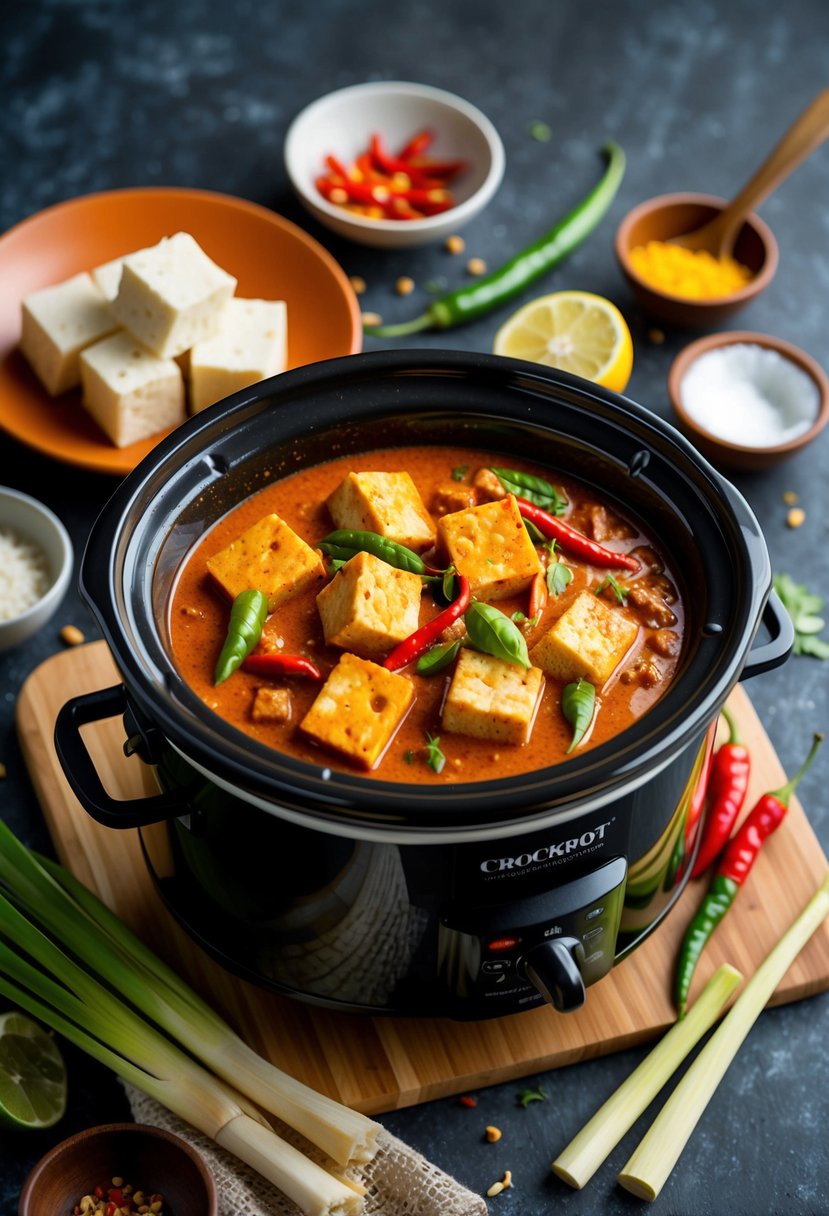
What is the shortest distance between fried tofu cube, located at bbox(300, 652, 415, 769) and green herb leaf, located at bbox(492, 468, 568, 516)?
2.16 ft

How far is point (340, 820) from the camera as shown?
2568 millimetres

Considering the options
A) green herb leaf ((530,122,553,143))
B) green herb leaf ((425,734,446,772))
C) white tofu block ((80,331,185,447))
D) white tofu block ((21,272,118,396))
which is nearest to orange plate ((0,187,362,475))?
white tofu block ((21,272,118,396))

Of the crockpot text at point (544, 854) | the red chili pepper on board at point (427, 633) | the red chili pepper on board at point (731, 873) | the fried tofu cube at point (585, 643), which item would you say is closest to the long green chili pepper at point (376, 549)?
the red chili pepper on board at point (427, 633)

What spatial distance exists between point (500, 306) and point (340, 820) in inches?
111

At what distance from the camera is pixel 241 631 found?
2.97 meters

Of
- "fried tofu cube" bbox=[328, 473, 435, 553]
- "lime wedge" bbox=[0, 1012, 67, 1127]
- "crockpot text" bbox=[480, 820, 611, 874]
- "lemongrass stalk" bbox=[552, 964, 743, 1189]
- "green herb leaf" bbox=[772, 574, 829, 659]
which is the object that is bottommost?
"lime wedge" bbox=[0, 1012, 67, 1127]

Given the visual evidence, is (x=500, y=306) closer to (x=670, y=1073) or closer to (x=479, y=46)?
(x=479, y=46)

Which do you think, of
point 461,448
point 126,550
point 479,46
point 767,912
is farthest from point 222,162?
point 767,912

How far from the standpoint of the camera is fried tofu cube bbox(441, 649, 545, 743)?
9.23ft

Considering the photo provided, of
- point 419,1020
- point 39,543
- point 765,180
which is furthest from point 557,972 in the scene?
point 765,180

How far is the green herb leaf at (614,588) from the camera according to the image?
10.2 feet

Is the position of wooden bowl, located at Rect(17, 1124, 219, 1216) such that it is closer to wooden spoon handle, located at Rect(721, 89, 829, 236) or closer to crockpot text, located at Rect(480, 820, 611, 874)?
crockpot text, located at Rect(480, 820, 611, 874)

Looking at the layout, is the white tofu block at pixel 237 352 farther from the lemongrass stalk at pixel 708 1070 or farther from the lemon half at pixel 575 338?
the lemongrass stalk at pixel 708 1070

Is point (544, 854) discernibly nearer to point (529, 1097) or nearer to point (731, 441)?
point (529, 1097)
